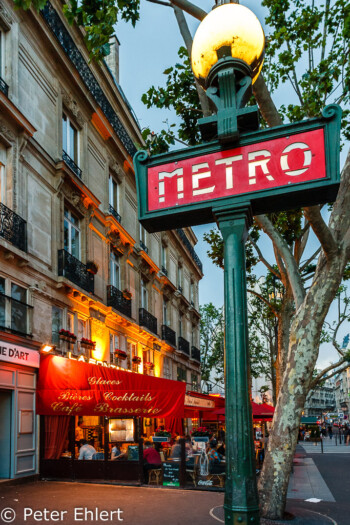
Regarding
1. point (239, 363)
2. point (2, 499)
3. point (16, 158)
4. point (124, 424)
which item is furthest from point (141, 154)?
point (124, 424)

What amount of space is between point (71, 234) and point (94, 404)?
7.00m

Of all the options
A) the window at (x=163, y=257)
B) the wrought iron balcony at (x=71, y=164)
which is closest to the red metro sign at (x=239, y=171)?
the wrought iron balcony at (x=71, y=164)

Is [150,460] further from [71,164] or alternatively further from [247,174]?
[247,174]

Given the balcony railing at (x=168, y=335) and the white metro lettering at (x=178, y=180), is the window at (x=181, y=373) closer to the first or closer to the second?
the balcony railing at (x=168, y=335)

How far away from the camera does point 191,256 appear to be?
132 ft

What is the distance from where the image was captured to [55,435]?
15.3m

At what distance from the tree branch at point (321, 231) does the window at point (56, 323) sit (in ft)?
31.9

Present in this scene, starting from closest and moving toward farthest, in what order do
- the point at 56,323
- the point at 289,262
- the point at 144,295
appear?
the point at 289,262 < the point at 56,323 < the point at 144,295

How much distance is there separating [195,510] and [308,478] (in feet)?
26.2

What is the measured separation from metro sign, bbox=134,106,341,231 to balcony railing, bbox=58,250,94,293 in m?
13.8

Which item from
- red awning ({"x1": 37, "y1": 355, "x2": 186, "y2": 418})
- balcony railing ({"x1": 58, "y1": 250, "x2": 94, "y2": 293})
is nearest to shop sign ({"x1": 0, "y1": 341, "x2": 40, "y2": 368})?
red awning ({"x1": 37, "y1": 355, "x2": 186, "y2": 418})

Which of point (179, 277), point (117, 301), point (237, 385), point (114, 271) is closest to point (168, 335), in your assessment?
point (179, 277)

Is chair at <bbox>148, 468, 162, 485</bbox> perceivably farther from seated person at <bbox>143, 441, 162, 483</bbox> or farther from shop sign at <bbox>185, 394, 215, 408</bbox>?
shop sign at <bbox>185, 394, 215, 408</bbox>

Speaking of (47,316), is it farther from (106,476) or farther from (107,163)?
(107,163)
